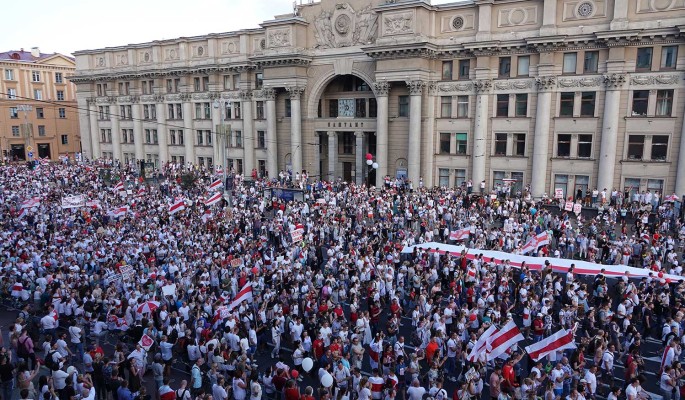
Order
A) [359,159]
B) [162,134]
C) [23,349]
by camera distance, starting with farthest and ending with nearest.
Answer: [162,134]
[359,159]
[23,349]

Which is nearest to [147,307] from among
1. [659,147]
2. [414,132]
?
[414,132]

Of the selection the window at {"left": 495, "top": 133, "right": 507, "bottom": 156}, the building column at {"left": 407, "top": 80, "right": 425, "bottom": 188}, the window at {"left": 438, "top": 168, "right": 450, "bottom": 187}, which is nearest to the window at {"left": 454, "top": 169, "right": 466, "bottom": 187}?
the window at {"left": 438, "top": 168, "right": 450, "bottom": 187}

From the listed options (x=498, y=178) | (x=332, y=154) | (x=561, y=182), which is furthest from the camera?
(x=332, y=154)

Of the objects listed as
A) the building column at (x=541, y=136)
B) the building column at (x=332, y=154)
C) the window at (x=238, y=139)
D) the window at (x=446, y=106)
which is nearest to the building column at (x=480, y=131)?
the window at (x=446, y=106)

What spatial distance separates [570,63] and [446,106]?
981 cm

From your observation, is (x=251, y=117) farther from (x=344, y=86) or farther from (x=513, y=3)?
(x=513, y=3)

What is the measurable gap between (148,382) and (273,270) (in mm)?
6747

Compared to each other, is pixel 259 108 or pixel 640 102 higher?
pixel 259 108

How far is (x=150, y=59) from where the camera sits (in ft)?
197

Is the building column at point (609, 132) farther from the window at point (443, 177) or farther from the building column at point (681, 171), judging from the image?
Result: the window at point (443, 177)

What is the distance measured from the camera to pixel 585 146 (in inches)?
1464

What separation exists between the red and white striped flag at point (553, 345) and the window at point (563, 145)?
27800 millimetres

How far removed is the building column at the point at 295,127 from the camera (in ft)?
158

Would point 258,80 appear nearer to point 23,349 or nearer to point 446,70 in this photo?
point 446,70
